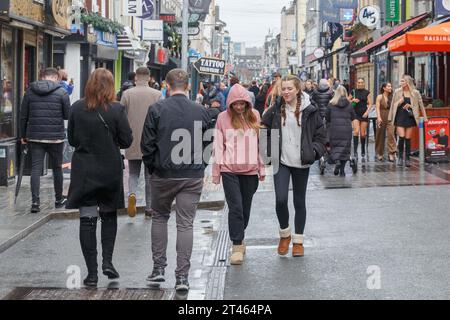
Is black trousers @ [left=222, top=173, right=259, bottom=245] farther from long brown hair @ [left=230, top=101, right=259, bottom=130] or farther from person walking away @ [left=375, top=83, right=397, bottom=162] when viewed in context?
person walking away @ [left=375, top=83, right=397, bottom=162]

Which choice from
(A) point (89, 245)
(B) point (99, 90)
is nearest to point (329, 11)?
(B) point (99, 90)

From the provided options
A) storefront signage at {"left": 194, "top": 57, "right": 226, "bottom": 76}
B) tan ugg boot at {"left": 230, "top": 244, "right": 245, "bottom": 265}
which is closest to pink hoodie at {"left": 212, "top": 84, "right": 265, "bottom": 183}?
tan ugg boot at {"left": 230, "top": 244, "right": 245, "bottom": 265}

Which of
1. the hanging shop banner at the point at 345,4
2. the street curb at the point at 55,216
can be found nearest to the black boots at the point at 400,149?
the street curb at the point at 55,216

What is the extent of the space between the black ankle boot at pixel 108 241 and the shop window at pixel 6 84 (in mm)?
8181

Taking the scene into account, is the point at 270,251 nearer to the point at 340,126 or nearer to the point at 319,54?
the point at 340,126

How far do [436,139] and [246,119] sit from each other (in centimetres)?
1039

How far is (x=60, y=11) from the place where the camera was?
18.1 metres

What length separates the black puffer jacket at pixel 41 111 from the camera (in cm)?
1151

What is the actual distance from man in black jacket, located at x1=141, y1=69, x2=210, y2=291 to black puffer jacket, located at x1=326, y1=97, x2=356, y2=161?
8.57 m

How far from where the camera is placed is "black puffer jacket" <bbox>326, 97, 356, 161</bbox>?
1599 cm

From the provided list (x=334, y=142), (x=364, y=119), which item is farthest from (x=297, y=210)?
(x=364, y=119)

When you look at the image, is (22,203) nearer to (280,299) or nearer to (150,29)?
(280,299)

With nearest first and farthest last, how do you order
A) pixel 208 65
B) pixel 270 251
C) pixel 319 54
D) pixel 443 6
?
pixel 270 251
pixel 443 6
pixel 208 65
pixel 319 54

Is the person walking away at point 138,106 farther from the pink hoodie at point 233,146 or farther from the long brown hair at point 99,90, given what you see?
the long brown hair at point 99,90
